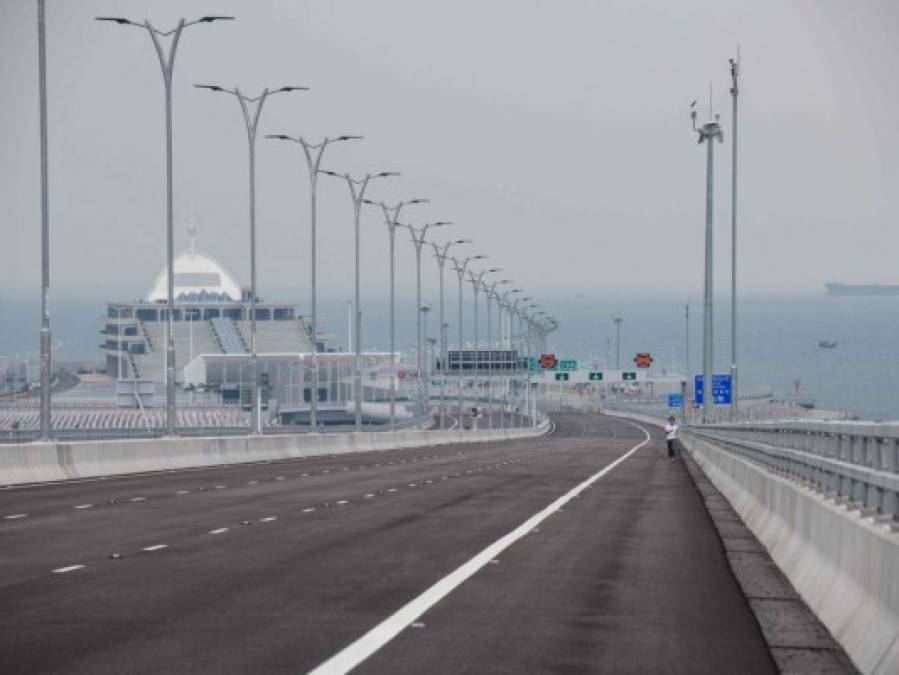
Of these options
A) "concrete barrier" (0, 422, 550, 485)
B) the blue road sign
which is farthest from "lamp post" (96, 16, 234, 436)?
the blue road sign

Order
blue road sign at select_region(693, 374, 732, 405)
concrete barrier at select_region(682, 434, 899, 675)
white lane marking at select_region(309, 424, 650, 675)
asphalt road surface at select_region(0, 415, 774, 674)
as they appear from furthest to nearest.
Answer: blue road sign at select_region(693, 374, 732, 405) → asphalt road surface at select_region(0, 415, 774, 674) → white lane marking at select_region(309, 424, 650, 675) → concrete barrier at select_region(682, 434, 899, 675)

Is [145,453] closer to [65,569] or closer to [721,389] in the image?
[65,569]

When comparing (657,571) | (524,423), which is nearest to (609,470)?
(657,571)

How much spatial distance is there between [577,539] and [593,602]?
24.4ft

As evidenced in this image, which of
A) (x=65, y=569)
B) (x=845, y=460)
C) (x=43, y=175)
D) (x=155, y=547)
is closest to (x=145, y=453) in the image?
(x=43, y=175)

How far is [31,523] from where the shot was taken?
82.3 feet

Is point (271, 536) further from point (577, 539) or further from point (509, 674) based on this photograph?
point (509, 674)

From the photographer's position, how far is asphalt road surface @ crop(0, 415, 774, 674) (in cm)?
1261

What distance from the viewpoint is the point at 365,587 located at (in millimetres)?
16891

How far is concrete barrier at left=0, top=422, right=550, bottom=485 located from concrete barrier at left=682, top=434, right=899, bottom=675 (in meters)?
19.5

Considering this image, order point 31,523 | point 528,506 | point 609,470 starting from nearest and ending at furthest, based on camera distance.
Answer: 1. point 31,523
2. point 528,506
3. point 609,470

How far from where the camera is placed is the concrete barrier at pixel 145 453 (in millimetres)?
39456

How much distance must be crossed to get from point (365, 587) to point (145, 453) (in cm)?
3152

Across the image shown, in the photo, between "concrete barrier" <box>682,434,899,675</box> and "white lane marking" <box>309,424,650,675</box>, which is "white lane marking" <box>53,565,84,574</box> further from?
"concrete barrier" <box>682,434,899,675</box>
